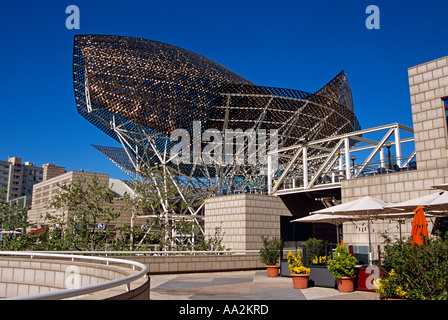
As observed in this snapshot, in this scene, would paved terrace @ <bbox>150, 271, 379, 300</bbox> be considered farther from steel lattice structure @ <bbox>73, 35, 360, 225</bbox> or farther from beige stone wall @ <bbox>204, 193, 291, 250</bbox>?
steel lattice structure @ <bbox>73, 35, 360, 225</bbox>

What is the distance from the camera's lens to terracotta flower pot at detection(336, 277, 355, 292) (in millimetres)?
13391

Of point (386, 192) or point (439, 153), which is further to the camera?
point (386, 192)

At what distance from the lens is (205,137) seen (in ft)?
131

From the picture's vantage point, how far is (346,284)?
13.5 meters

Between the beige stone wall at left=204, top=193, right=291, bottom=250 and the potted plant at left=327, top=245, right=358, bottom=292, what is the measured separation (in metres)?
14.4

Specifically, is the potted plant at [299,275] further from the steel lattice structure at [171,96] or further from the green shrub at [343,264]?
the steel lattice structure at [171,96]

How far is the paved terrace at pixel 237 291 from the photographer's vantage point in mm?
12367

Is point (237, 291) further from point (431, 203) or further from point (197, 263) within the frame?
point (197, 263)

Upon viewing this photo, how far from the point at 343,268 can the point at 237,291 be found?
351 cm

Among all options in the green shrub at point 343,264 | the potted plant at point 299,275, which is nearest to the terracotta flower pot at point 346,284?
the green shrub at point 343,264
